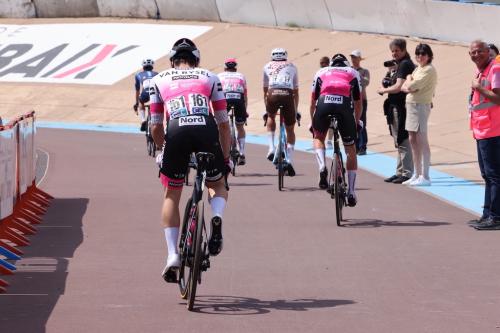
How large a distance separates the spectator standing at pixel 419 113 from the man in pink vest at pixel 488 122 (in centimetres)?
382

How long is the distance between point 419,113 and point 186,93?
847cm

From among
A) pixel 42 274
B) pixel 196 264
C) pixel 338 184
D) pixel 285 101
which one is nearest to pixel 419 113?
pixel 285 101

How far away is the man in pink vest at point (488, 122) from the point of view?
12336 mm

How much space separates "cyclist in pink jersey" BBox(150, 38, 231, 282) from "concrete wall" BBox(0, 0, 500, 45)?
811 inches

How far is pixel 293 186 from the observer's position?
1686 cm

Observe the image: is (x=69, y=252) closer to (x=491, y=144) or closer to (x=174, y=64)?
(x=174, y=64)

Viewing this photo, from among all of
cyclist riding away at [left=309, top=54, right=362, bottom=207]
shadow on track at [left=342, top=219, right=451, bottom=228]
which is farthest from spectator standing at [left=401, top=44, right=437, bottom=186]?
shadow on track at [left=342, top=219, right=451, bottom=228]

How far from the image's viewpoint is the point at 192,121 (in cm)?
859

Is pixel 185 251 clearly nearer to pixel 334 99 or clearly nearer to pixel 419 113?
pixel 334 99

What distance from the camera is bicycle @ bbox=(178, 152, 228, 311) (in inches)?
321

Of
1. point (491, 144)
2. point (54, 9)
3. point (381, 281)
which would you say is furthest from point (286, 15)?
point (381, 281)

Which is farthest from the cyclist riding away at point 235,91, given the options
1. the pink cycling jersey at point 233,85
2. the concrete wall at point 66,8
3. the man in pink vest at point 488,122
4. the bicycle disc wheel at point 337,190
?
the concrete wall at point 66,8

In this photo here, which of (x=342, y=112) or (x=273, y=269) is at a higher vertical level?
(x=342, y=112)

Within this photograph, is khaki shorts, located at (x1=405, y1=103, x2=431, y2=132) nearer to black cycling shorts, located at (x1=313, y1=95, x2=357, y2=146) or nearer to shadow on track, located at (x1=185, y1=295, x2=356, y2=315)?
black cycling shorts, located at (x1=313, y1=95, x2=357, y2=146)
